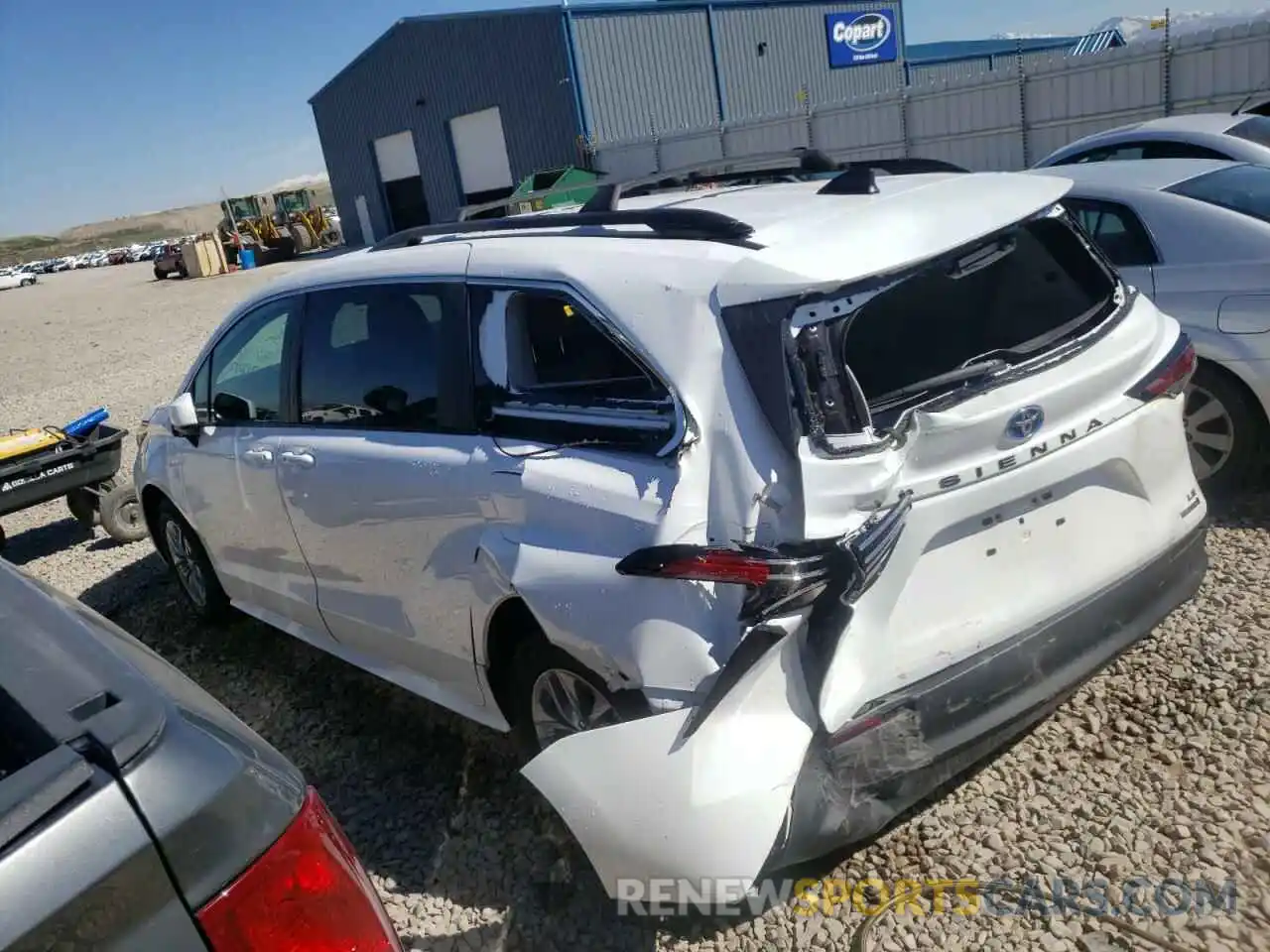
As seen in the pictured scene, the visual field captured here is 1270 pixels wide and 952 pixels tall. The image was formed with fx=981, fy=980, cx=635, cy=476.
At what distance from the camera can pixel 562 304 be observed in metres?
2.72

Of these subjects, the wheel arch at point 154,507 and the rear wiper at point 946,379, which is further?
the wheel arch at point 154,507

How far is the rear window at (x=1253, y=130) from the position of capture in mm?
6867

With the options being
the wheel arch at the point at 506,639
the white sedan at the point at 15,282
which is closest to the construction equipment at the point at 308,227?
the white sedan at the point at 15,282

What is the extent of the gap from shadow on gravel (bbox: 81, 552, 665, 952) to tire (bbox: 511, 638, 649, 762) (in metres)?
0.32

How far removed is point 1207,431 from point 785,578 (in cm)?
332

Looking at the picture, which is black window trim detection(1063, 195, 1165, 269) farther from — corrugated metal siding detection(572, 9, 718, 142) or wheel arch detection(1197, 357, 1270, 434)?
corrugated metal siding detection(572, 9, 718, 142)

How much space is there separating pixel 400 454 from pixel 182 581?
282cm

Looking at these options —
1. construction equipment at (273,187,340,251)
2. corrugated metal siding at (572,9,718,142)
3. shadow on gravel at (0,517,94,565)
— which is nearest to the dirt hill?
construction equipment at (273,187,340,251)

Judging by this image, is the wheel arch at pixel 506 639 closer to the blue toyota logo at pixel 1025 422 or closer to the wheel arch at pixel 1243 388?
the blue toyota logo at pixel 1025 422

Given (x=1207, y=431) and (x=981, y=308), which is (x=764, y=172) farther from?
(x=1207, y=431)

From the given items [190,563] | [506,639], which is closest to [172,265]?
[190,563]

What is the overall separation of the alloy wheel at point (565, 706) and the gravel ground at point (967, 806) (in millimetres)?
381

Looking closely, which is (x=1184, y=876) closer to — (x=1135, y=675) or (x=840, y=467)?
(x=1135, y=675)

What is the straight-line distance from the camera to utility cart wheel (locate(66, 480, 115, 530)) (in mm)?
6961
